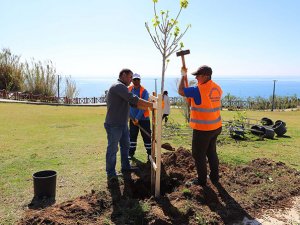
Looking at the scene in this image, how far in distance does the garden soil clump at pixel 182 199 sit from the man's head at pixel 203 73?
5.16 ft

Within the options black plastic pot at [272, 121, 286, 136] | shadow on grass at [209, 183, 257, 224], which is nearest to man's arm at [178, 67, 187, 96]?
shadow on grass at [209, 183, 257, 224]

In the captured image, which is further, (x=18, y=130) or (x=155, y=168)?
(x=18, y=130)

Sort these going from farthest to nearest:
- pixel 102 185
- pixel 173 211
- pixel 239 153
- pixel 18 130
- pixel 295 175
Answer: pixel 18 130
pixel 239 153
pixel 295 175
pixel 102 185
pixel 173 211

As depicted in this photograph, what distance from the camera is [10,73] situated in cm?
2861

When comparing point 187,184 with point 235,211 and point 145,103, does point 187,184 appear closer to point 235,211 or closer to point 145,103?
point 235,211

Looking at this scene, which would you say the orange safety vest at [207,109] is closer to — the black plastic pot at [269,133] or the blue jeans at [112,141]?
the blue jeans at [112,141]

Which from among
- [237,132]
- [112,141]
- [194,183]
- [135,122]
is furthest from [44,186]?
[237,132]

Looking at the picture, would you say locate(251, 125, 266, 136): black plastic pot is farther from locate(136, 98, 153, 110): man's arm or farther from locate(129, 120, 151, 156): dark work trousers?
locate(136, 98, 153, 110): man's arm

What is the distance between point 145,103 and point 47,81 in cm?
2594

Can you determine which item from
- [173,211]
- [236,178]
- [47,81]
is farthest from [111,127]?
[47,81]

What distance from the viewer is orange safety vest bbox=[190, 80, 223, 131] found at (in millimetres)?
4297

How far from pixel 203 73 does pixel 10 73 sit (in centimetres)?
2813

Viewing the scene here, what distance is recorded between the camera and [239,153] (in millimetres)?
7426

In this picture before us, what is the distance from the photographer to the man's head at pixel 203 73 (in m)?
4.32
